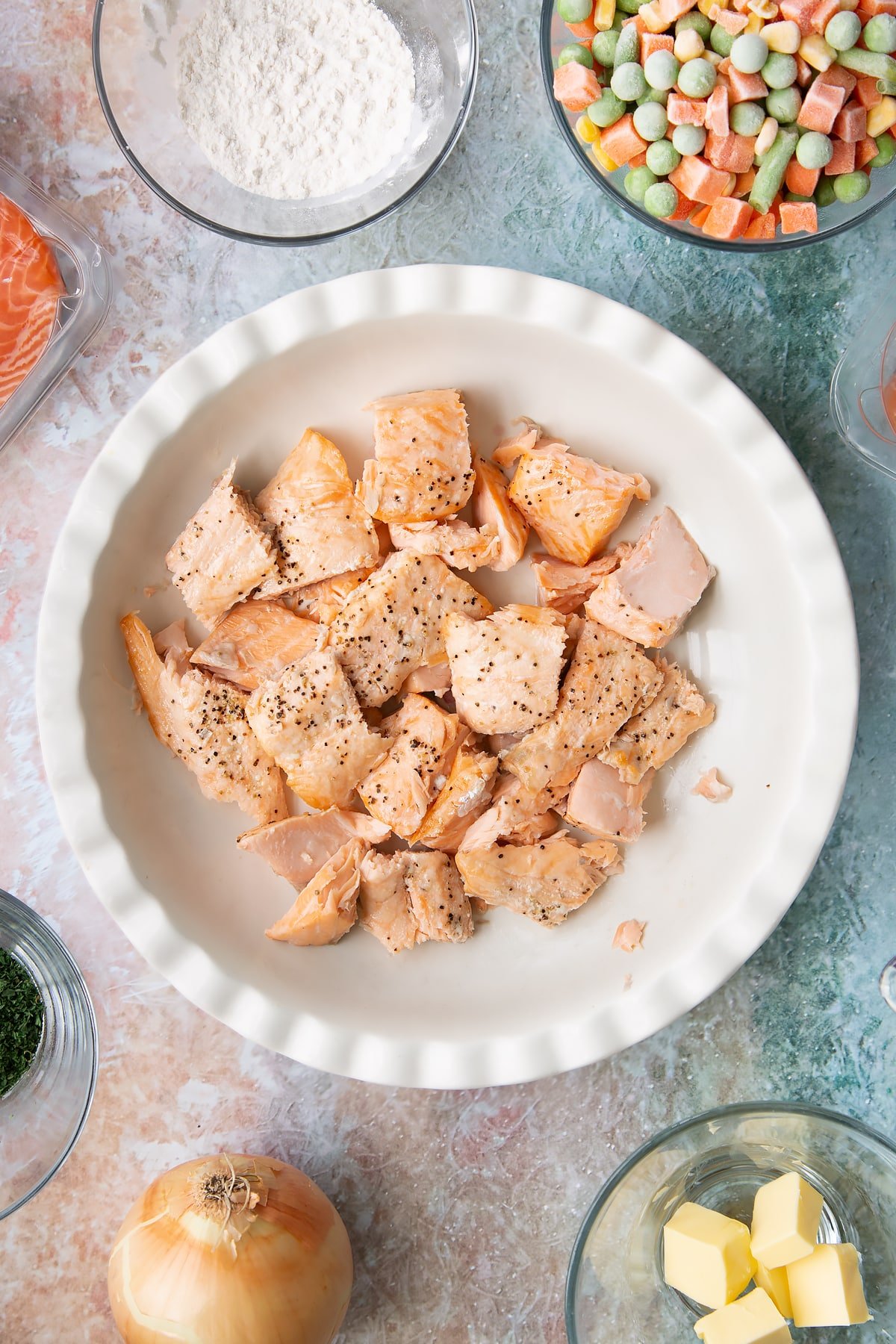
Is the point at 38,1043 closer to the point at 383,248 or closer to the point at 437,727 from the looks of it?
the point at 437,727

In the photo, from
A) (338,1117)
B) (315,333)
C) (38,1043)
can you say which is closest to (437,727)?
(315,333)

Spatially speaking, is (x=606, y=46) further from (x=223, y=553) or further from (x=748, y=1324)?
(x=748, y=1324)

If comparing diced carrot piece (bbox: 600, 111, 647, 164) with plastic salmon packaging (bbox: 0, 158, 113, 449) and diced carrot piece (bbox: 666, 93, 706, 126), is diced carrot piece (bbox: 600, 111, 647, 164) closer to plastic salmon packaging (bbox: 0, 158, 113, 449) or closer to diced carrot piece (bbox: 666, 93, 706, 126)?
diced carrot piece (bbox: 666, 93, 706, 126)

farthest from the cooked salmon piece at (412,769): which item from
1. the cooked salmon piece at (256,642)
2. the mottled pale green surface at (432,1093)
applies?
the mottled pale green surface at (432,1093)

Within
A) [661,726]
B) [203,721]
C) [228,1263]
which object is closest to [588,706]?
[661,726]

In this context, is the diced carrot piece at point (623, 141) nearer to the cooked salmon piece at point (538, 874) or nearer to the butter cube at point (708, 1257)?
the cooked salmon piece at point (538, 874)

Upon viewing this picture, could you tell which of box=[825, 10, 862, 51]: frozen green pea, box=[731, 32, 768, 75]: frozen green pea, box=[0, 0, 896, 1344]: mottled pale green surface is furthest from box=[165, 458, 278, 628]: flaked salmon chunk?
box=[825, 10, 862, 51]: frozen green pea
